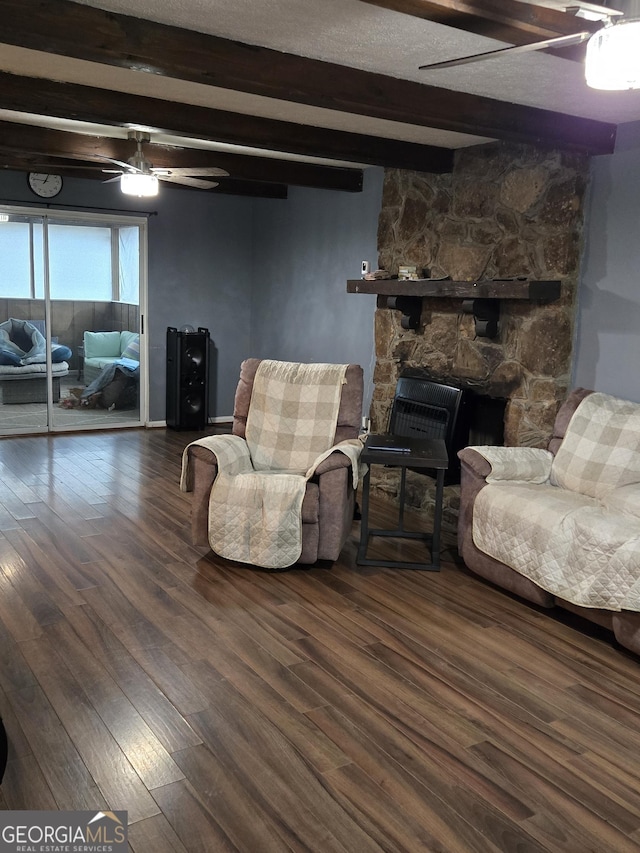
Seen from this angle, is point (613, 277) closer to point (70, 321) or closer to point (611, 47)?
point (611, 47)

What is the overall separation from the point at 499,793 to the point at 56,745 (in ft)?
4.48

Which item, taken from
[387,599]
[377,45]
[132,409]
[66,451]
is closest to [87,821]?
[387,599]

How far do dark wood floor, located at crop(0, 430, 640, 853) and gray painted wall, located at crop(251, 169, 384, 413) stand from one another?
279cm

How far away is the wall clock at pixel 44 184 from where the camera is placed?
6590mm

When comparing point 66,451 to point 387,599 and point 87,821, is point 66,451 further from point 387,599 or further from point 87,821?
point 87,821

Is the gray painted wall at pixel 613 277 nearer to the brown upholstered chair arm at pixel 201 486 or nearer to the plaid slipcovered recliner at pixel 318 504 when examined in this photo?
the plaid slipcovered recliner at pixel 318 504

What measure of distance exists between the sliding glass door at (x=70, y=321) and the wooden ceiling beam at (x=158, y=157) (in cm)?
118

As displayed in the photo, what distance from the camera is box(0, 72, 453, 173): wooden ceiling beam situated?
3.62 m

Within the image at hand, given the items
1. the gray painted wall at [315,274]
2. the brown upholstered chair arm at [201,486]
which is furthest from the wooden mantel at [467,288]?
the brown upholstered chair arm at [201,486]

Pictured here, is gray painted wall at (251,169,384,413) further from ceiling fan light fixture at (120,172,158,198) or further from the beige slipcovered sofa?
the beige slipcovered sofa

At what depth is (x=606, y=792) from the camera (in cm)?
221

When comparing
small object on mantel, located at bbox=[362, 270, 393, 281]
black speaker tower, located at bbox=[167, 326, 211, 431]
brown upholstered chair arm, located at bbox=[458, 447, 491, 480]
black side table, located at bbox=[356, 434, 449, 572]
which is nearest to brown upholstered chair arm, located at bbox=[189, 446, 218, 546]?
black side table, located at bbox=[356, 434, 449, 572]

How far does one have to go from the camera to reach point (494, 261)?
455 centimetres

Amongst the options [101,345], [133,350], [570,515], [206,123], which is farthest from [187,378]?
[570,515]
